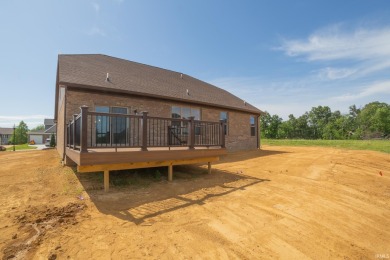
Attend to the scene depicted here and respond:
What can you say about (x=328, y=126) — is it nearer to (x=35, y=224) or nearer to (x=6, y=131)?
(x=35, y=224)

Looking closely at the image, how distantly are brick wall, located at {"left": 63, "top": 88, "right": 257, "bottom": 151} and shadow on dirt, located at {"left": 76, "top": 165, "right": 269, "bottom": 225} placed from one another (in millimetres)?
3309

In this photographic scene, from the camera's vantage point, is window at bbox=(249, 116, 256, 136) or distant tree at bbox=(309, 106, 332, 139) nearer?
window at bbox=(249, 116, 256, 136)

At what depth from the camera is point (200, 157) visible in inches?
300

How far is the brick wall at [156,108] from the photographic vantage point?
887 cm

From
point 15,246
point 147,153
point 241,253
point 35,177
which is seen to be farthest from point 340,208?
point 35,177

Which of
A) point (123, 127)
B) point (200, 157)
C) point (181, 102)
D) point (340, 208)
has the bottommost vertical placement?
point (340, 208)

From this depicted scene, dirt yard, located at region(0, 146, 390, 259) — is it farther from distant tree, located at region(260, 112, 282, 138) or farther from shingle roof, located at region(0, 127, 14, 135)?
shingle roof, located at region(0, 127, 14, 135)

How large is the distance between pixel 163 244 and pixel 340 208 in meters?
4.38

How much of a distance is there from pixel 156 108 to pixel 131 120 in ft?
→ 5.26

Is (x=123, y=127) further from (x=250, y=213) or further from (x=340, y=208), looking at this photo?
(x=340, y=208)

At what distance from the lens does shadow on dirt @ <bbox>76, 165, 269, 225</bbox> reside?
15.0 feet

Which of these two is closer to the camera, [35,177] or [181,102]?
[35,177]

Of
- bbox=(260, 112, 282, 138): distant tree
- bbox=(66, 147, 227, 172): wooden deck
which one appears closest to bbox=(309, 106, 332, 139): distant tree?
bbox=(260, 112, 282, 138): distant tree

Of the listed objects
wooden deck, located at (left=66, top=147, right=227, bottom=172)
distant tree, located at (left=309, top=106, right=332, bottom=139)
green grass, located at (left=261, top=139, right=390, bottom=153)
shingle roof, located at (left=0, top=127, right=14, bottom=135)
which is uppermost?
distant tree, located at (left=309, top=106, right=332, bottom=139)
